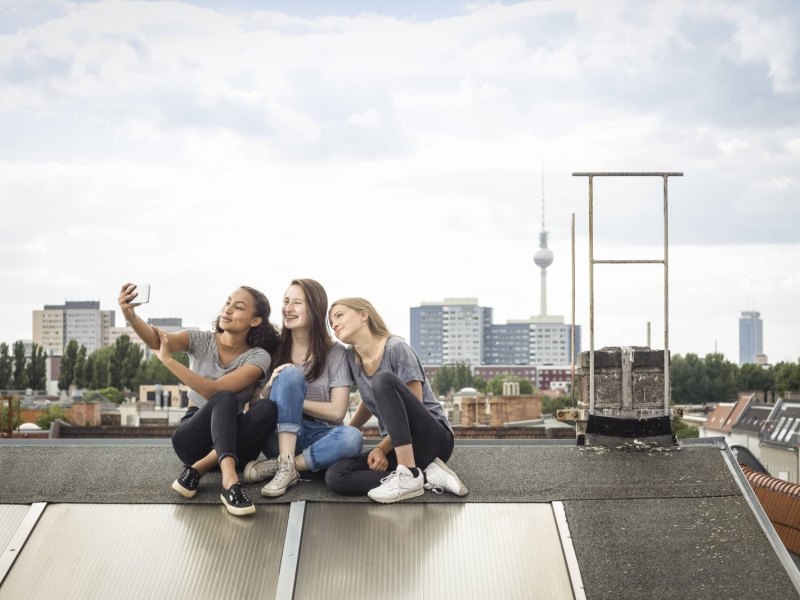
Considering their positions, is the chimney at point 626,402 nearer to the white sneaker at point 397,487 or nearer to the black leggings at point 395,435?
the black leggings at point 395,435

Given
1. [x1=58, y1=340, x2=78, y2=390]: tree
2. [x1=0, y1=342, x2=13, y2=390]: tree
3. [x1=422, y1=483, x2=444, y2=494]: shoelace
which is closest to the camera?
[x1=422, y1=483, x2=444, y2=494]: shoelace

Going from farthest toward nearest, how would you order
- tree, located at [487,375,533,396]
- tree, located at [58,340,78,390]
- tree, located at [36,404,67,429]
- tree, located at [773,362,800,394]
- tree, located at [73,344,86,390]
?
1. tree, located at [487,375,533,396]
2. tree, located at [73,344,86,390]
3. tree, located at [58,340,78,390]
4. tree, located at [773,362,800,394]
5. tree, located at [36,404,67,429]

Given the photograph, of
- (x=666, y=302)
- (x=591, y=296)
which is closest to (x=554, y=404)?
(x=666, y=302)

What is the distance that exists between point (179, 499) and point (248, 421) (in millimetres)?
603

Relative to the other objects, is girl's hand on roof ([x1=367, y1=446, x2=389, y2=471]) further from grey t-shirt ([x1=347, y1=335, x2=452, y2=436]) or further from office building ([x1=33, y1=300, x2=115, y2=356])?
office building ([x1=33, y1=300, x2=115, y2=356])

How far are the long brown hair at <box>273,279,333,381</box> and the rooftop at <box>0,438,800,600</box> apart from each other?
2.26 feet

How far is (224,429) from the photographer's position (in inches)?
220

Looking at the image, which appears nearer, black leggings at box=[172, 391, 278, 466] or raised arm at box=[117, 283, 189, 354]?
black leggings at box=[172, 391, 278, 466]

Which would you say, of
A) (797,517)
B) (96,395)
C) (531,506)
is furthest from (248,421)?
(96,395)

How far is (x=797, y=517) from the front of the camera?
11266mm

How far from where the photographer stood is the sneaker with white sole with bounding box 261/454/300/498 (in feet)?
18.4

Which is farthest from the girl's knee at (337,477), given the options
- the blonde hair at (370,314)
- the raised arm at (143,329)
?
the raised arm at (143,329)

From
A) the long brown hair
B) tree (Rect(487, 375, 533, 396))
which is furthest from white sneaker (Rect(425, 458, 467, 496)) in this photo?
tree (Rect(487, 375, 533, 396))

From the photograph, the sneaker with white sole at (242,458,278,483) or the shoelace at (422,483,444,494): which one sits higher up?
the sneaker with white sole at (242,458,278,483)
